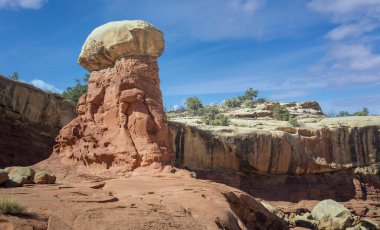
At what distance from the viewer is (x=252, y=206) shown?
10.8 m

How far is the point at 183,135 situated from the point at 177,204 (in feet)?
47.4

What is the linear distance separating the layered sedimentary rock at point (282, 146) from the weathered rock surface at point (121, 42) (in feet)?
28.9

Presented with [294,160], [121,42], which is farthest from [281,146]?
[121,42]

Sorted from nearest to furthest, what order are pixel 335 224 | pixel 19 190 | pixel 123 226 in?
pixel 123 226, pixel 19 190, pixel 335 224

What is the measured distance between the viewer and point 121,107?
40.8 feet

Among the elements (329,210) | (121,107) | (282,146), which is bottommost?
(329,210)

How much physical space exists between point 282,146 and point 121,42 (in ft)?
52.0

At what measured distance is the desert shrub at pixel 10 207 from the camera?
5594 mm

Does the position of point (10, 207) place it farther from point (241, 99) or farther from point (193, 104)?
point (241, 99)

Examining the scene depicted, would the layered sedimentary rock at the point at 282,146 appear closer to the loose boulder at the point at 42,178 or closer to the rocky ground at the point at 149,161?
the rocky ground at the point at 149,161

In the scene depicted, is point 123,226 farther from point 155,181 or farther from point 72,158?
point 72,158

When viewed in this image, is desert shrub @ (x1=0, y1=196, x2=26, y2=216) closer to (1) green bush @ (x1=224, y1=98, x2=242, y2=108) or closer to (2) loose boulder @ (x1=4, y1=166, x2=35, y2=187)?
(2) loose boulder @ (x1=4, y1=166, x2=35, y2=187)

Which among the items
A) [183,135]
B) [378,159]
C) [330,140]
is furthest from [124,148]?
[378,159]

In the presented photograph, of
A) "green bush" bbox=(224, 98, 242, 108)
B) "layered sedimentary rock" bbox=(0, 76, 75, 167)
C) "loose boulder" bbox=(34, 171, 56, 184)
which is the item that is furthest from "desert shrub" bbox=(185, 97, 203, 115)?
"loose boulder" bbox=(34, 171, 56, 184)
